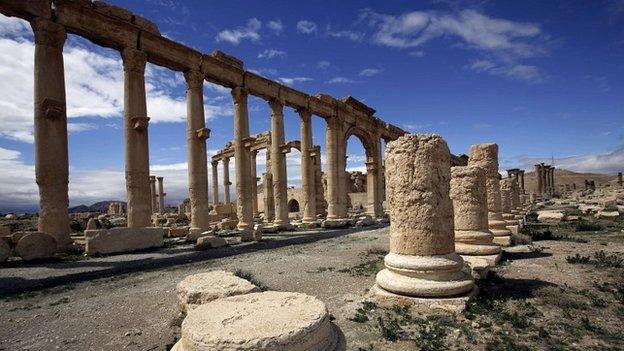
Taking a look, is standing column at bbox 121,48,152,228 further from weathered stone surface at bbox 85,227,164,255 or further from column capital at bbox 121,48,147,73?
weathered stone surface at bbox 85,227,164,255

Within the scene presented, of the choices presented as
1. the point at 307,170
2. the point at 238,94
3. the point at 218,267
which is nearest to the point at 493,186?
the point at 218,267

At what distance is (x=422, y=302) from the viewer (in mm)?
5398

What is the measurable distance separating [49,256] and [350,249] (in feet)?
32.1

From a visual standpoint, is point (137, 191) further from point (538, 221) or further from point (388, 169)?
point (538, 221)

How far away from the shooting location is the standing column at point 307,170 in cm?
2242

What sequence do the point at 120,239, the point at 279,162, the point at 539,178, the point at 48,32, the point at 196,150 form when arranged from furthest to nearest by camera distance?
1. the point at 539,178
2. the point at 279,162
3. the point at 196,150
4. the point at 120,239
5. the point at 48,32

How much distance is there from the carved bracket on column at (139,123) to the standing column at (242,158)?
5.25 m

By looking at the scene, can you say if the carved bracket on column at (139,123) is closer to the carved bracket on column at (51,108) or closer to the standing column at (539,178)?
the carved bracket on column at (51,108)

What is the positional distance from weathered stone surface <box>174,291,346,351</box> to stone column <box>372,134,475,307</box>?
247 cm

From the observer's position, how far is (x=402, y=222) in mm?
6211

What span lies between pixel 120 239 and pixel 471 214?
11.7 metres

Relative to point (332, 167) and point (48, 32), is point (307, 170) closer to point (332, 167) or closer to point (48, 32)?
point (332, 167)

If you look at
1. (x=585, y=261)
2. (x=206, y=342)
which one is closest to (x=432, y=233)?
(x=206, y=342)

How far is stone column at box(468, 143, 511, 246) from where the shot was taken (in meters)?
11.2
